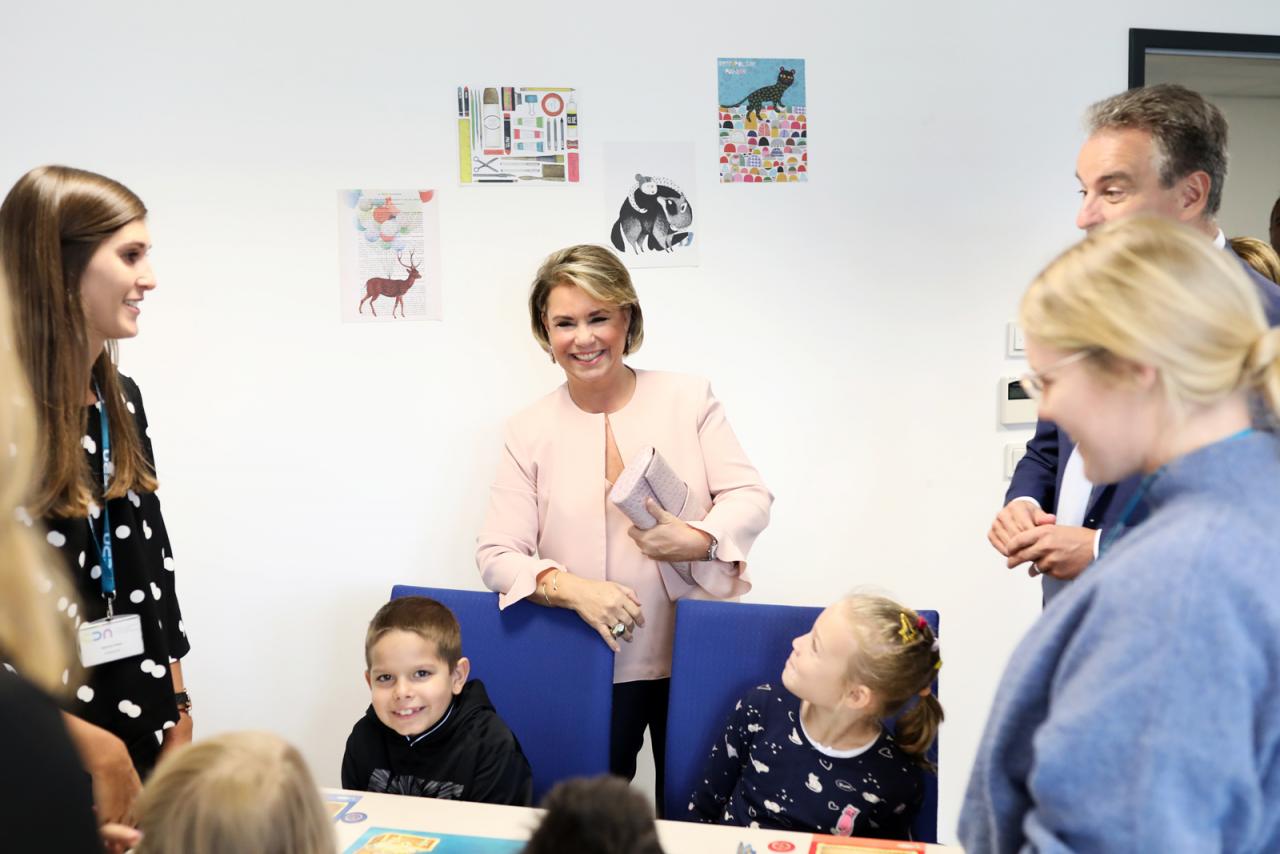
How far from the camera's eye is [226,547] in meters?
3.08

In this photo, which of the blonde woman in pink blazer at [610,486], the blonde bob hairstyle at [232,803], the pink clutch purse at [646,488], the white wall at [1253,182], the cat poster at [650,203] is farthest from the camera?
the white wall at [1253,182]

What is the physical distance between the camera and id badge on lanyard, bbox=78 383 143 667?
1.72 meters

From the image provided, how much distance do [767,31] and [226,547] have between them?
2102mm

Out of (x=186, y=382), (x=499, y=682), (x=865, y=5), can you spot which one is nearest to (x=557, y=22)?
(x=865, y=5)

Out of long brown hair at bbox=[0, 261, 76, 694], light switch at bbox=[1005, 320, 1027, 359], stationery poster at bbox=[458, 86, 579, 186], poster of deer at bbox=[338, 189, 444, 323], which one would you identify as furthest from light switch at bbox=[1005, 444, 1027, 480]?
long brown hair at bbox=[0, 261, 76, 694]

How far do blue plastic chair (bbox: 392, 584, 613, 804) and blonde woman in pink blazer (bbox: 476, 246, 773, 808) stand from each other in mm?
56

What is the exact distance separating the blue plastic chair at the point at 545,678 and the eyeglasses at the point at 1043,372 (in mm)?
1374

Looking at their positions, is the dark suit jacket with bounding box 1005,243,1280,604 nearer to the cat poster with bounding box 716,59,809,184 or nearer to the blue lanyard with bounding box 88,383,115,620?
the cat poster with bounding box 716,59,809,184

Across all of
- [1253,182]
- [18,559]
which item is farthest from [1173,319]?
[1253,182]

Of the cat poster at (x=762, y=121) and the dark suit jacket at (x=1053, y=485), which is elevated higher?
the cat poster at (x=762, y=121)

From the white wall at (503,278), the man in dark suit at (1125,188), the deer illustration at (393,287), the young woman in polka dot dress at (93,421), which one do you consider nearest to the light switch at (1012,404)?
A: the white wall at (503,278)

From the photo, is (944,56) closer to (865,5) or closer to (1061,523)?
(865,5)

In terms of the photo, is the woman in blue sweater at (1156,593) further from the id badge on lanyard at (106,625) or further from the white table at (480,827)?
the id badge on lanyard at (106,625)

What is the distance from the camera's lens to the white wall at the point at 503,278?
2986 millimetres
